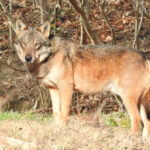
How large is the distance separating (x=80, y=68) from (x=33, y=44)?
106 cm

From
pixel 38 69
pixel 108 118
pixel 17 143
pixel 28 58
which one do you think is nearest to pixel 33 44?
pixel 28 58

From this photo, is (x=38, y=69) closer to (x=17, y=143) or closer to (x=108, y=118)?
(x=108, y=118)

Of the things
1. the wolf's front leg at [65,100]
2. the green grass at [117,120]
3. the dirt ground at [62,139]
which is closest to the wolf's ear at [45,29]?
the wolf's front leg at [65,100]

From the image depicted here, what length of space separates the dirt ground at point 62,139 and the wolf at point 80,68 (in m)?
1.11

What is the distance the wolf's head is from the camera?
288 inches

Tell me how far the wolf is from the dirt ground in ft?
3.65

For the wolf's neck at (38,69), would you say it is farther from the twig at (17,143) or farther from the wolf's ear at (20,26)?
the twig at (17,143)

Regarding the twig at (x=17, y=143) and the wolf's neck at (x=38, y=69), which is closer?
the twig at (x=17, y=143)

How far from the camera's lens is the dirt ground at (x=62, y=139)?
530 cm

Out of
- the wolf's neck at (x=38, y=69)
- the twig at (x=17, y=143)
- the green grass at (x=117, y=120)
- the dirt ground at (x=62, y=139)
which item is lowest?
the green grass at (x=117, y=120)

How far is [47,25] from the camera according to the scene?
757cm

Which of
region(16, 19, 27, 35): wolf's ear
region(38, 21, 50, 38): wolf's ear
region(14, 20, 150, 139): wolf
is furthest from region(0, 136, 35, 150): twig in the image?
region(16, 19, 27, 35): wolf's ear

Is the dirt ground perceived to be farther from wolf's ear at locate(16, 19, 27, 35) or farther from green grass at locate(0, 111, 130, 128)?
wolf's ear at locate(16, 19, 27, 35)

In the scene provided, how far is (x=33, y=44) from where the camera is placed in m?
7.39
